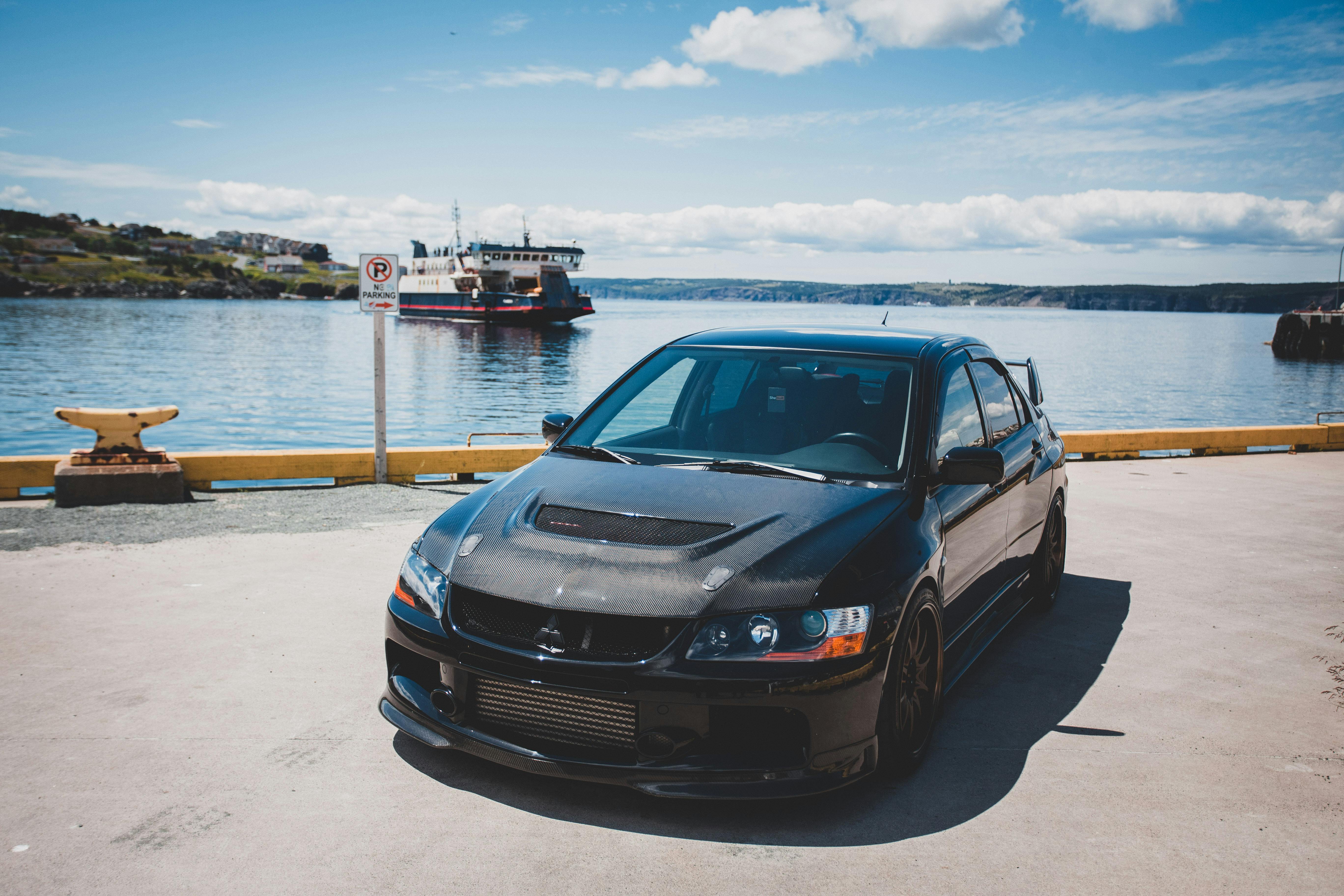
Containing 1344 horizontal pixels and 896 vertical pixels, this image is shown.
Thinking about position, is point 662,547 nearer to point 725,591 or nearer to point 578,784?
point 725,591

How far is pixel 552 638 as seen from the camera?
2906 millimetres

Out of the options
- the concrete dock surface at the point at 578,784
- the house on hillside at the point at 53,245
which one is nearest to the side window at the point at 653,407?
Answer: the concrete dock surface at the point at 578,784

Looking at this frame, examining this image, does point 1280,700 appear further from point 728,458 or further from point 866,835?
point 728,458

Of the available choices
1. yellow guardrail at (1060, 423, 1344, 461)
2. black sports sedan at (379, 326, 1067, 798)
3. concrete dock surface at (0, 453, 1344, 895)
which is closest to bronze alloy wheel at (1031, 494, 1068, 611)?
concrete dock surface at (0, 453, 1344, 895)

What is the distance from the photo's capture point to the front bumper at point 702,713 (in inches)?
110

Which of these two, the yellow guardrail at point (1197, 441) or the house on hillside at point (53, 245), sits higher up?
the house on hillside at point (53, 245)

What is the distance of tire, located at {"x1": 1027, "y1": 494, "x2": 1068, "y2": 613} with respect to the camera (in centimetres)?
550

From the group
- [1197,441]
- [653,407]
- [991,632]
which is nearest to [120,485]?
[653,407]

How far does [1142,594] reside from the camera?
602 centimetres

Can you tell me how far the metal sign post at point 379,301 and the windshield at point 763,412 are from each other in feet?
17.9

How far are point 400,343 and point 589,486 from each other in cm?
6559

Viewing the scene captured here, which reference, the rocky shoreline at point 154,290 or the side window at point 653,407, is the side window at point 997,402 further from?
the rocky shoreline at point 154,290

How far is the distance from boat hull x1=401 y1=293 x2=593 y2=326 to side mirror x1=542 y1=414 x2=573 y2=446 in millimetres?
74576

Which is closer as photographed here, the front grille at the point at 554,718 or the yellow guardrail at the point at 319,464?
the front grille at the point at 554,718
